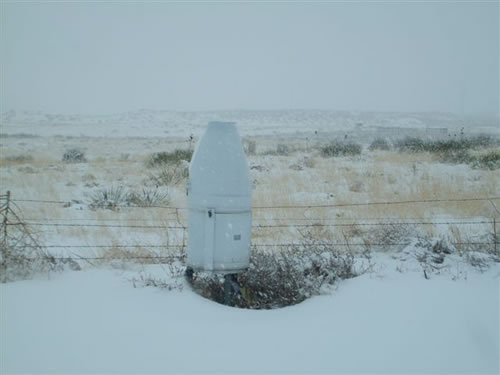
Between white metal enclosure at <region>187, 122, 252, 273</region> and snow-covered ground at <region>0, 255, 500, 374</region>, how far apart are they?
500 mm

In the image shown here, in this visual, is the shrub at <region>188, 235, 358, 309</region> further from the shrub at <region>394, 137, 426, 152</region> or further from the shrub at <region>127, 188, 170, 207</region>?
the shrub at <region>394, 137, 426, 152</region>

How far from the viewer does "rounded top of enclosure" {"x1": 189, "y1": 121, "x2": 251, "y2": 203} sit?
18.1 feet

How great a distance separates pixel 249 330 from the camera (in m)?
4.77

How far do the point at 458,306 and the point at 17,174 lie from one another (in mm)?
15958

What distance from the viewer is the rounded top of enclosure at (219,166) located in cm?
553

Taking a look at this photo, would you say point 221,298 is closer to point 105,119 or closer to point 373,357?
point 373,357

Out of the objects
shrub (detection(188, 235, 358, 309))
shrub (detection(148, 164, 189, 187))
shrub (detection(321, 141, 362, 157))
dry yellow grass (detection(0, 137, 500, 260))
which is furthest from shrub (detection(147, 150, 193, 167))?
shrub (detection(188, 235, 358, 309))

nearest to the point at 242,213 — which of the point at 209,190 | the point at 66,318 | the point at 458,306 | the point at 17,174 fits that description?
the point at 209,190

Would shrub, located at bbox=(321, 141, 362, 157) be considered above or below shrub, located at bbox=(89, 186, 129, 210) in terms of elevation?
above

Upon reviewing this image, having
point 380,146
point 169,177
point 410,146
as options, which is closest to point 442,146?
point 410,146

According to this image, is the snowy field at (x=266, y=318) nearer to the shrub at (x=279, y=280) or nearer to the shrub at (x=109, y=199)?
the shrub at (x=279, y=280)

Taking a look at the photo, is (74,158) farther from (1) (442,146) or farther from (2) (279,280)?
(2) (279,280)

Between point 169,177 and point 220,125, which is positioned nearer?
point 220,125

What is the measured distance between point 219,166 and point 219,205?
422 millimetres
